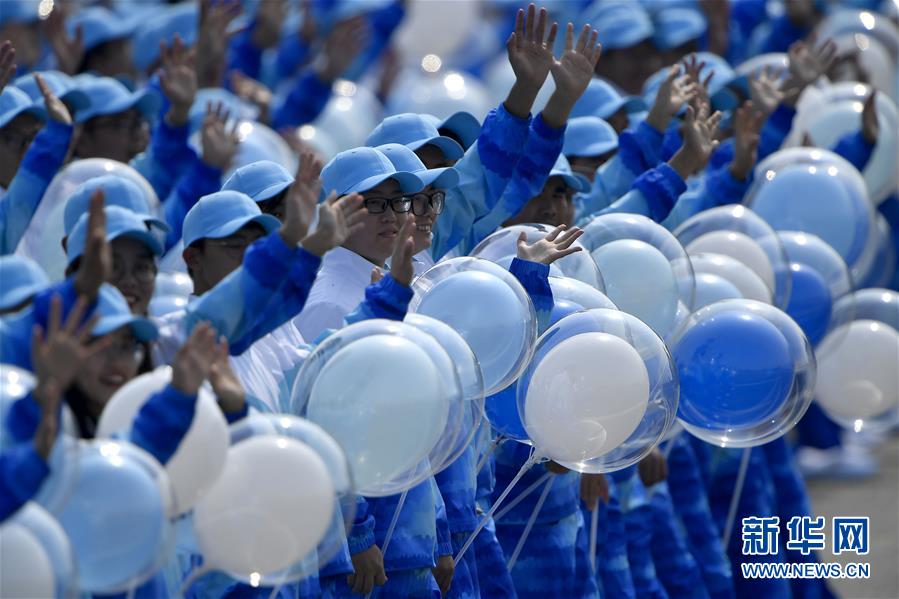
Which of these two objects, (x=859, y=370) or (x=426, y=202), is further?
(x=859, y=370)

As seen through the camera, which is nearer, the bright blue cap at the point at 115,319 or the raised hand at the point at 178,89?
the bright blue cap at the point at 115,319

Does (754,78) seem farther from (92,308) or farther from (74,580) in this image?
(74,580)

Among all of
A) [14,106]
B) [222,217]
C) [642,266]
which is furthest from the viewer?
[14,106]

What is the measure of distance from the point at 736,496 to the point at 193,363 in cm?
402

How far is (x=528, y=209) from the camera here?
21.8 feet

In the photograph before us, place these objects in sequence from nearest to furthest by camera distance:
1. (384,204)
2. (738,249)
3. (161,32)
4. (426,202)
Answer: (384,204)
(426,202)
(738,249)
(161,32)

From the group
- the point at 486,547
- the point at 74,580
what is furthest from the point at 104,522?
the point at 486,547

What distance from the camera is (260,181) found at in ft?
18.3

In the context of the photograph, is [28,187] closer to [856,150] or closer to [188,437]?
[188,437]

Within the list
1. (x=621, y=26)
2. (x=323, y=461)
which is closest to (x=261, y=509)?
(x=323, y=461)

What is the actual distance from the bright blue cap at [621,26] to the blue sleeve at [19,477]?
256 inches

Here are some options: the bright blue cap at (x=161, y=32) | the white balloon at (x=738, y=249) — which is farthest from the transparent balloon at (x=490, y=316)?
the bright blue cap at (x=161, y=32)

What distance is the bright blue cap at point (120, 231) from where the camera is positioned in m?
4.60

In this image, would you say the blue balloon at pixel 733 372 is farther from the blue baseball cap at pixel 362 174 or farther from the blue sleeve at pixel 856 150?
the blue sleeve at pixel 856 150
